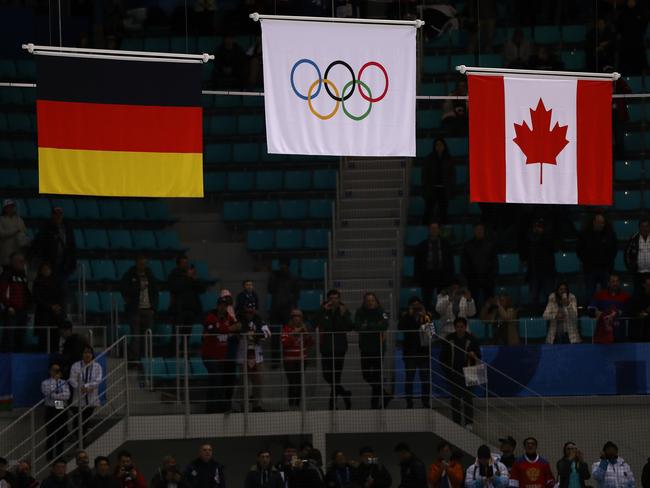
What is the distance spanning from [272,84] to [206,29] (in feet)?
41.1

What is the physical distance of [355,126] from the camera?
20.2m

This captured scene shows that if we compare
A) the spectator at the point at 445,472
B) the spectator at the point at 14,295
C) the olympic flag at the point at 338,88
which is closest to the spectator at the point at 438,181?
the spectator at the point at 445,472

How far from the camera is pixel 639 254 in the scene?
26.1m

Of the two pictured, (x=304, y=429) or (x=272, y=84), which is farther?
(x=304, y=429)

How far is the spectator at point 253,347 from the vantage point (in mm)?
24641

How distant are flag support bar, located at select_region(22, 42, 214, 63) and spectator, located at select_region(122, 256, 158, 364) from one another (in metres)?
5.77

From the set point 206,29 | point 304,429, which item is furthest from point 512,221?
point 206,29

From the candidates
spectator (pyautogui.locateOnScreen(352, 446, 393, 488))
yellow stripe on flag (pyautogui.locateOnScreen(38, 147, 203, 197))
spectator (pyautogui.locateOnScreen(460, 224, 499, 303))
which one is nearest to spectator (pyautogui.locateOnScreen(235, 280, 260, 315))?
spectator (pyautogui.locateOnScreen(352, 446, 393, 488))

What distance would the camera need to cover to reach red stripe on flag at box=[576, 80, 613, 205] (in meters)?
21.2

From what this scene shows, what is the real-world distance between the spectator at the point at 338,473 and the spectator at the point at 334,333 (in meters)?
1.96

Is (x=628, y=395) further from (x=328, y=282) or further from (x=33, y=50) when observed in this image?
(x=33, y=50)

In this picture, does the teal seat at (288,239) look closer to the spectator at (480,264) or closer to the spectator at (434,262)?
the spectator at (434,262)

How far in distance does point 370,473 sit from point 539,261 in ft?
18.1

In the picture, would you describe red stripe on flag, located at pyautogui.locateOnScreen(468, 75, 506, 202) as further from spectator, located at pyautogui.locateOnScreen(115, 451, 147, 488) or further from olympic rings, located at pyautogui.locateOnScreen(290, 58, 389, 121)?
spectator, located at pyautogui.locateOnScreen(115, 451, 147, 488)
